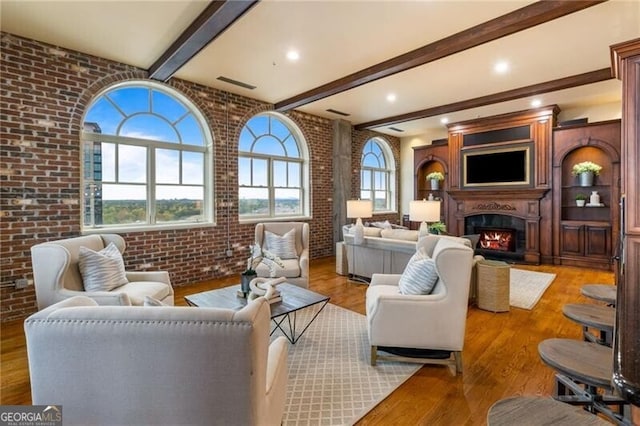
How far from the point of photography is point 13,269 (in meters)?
3.22

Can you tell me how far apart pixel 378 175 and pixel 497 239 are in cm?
333

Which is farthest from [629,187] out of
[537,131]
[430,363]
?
[537,131]

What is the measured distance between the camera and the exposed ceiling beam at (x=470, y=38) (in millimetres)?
2545

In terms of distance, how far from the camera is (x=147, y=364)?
3.06 ft

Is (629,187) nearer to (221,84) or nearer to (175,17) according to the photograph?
(175,17)

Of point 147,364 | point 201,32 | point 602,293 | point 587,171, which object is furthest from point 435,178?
point 147,364

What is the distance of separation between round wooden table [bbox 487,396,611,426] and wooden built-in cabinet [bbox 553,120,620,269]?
5977 mm

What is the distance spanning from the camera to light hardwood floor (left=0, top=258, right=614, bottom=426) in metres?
1.81

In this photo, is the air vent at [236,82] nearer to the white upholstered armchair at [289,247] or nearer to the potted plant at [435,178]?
the white upholstered armchair at [289,247]

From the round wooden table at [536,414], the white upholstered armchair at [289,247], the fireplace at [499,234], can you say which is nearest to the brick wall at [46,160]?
the white upholstered armchair at [289,247]

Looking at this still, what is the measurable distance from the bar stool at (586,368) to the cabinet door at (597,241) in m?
5.14

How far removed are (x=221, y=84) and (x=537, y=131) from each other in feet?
19.2

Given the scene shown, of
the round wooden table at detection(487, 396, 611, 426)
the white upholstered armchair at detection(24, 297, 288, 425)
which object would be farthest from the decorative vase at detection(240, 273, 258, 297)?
the round wooden table at detection(487, 396, 611, 426)

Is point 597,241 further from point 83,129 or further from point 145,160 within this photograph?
point 83,129
